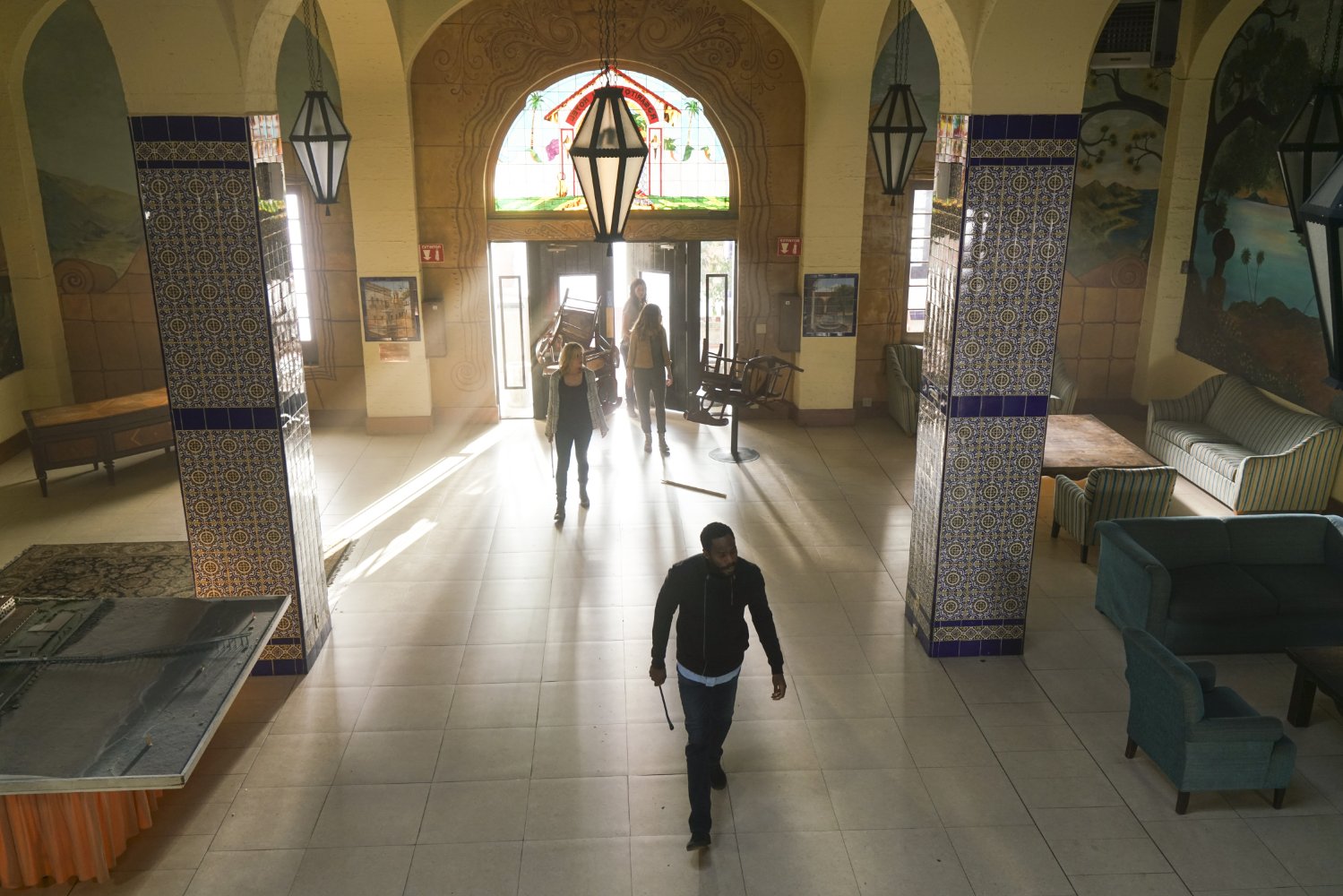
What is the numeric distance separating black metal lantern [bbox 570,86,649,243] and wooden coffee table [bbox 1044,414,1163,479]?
4936mm

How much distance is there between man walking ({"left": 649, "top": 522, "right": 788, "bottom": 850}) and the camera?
540 centimetres

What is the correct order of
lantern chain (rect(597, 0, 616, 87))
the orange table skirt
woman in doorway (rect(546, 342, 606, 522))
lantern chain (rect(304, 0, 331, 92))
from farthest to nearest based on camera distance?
lantern chain (rect(597, 0, 616, 87)), lantern chain (rect(304, 0, 331, 92)), woman in doorway (rect(546, 342, 606, 522)), the orange table skirt

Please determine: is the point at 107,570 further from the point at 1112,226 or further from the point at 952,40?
the point at 1112,226

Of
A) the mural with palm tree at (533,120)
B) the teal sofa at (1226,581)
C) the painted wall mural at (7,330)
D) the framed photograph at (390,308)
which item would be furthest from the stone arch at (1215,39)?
the painted wall mural at (7,330)

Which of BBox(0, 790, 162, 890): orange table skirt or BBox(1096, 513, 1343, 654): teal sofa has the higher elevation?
BBox(1096, 513, 1343, 654): teal sofa

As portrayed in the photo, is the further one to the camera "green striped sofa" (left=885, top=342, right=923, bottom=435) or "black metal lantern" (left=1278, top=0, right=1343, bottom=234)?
"green striped sofa" (left=885, top=342, right=923, bottom=435)

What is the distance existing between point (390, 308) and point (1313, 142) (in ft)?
29.4

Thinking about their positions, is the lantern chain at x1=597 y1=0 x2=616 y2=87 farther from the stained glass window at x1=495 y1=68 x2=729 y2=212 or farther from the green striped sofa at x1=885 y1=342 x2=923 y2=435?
the green striped sofa at x1=885 y1=342 x2=923 y2=435

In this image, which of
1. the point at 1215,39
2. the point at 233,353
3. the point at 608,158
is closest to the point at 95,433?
the point at 233,353

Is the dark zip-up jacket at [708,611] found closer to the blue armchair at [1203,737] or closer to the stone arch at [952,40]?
the blue armchair at [1203,737]

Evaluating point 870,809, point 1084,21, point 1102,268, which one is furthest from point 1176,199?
point 870,809

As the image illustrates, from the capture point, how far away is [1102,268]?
43.0ft

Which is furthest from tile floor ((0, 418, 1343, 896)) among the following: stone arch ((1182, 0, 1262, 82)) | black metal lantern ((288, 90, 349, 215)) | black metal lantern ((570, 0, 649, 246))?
stone arch ((1182, 0, 1262, 82))

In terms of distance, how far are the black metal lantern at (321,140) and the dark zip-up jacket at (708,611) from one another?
6.06m
